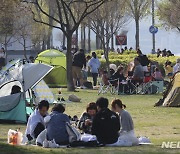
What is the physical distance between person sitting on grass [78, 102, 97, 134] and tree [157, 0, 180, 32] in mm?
30720

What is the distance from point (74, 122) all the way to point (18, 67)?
6.19m

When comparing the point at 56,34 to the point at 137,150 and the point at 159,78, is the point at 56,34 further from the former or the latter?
the point at 137,150

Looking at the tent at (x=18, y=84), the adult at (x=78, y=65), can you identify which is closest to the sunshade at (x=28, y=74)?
the tent at (x=18, y=84)

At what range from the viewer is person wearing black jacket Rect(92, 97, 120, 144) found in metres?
14.3

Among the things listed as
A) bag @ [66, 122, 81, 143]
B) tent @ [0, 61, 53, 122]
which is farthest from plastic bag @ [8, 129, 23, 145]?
tent @ [0, 61, 53, 122]

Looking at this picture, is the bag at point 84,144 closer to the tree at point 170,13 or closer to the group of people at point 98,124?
the group of people at point 98,124

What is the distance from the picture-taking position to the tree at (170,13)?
48.0 meters


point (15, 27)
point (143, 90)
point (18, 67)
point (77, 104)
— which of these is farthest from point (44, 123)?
point (15, 27)

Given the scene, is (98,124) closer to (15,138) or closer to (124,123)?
(124,123)

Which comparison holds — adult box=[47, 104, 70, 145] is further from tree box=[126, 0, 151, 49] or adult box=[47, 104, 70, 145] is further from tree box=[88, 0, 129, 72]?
tree box=[126, 0, 151, 49]

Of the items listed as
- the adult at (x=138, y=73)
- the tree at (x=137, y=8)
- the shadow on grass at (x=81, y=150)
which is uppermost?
the tree at (x=137, y=8)

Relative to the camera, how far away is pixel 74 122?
1641 centimetres

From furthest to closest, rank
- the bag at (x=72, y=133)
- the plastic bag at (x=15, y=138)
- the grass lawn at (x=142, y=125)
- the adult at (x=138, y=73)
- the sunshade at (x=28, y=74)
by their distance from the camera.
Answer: the adult at (x=138, y=73)
the sunshade at (x=28, y=74)
the plastic bag at (x=15, y=138)
the bag at (x=72, y=133)
the grass lawn at (x=142, y=125)

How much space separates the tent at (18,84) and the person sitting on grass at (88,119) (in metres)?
4.96
